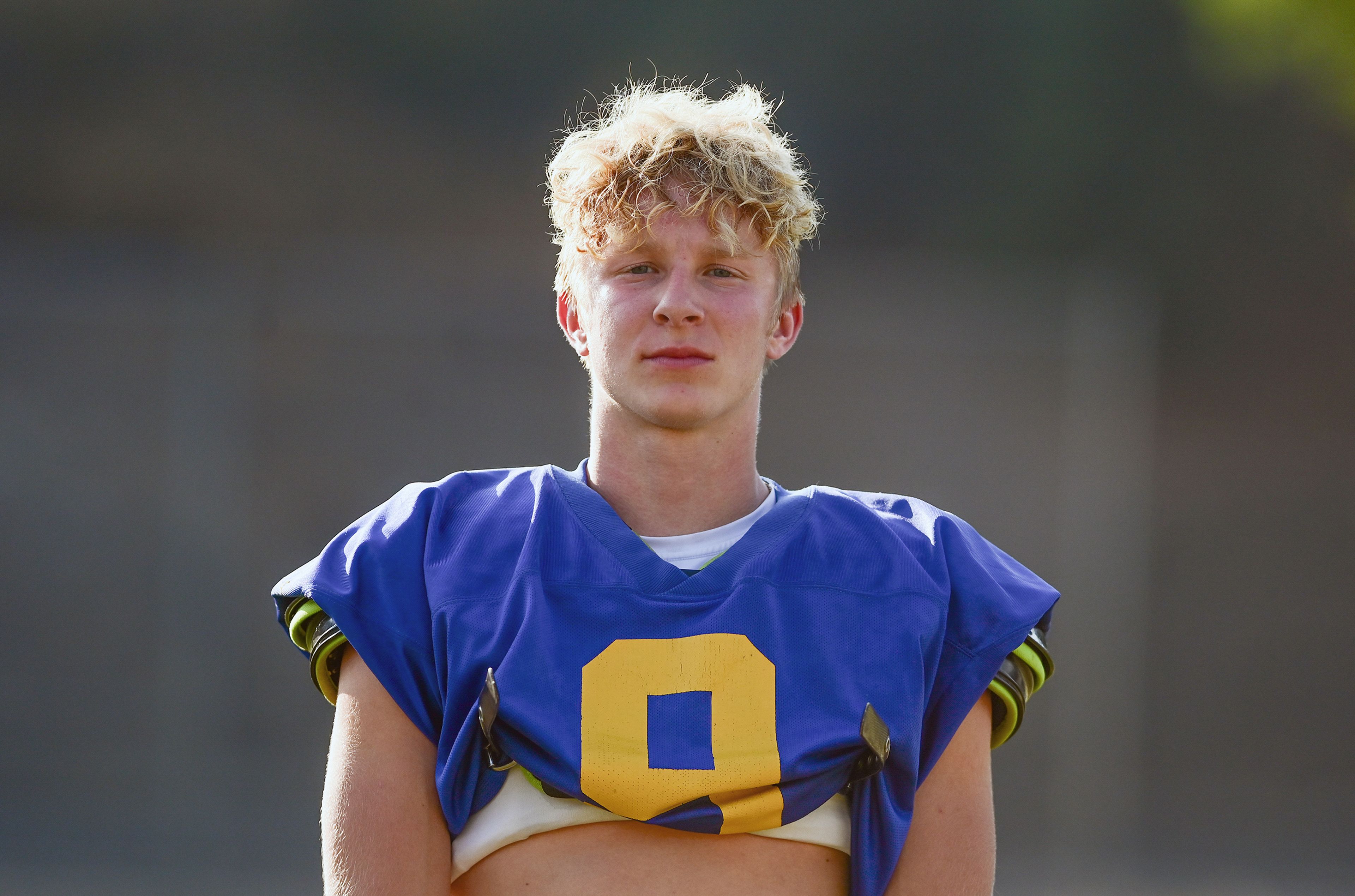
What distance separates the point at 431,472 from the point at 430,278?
661 millimetres

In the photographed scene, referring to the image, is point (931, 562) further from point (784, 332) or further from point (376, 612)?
point (376, 612)

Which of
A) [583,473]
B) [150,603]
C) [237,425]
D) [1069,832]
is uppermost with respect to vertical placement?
[237,425]

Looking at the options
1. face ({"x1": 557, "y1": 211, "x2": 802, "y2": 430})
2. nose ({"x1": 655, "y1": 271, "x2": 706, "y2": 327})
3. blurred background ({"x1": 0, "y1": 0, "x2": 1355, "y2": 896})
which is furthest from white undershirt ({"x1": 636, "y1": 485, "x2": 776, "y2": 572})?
blurred background ({"x1": 0, "y1": 0, "x2": 1355, "y2": 896})

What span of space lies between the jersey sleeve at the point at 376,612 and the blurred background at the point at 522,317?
9.28 ft

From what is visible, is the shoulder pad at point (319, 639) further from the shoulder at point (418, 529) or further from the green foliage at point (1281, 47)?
the green foliage at point (1281, 47)

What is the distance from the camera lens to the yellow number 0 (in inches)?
47.6

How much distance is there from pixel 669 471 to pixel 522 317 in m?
3.04

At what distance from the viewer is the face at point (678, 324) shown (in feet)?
4.45

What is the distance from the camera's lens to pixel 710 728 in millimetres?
1241

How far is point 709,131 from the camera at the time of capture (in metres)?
1.44

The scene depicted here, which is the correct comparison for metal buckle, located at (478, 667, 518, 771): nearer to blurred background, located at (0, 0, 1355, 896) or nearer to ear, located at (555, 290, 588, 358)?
ear, located at (555, 290, 588, 358)

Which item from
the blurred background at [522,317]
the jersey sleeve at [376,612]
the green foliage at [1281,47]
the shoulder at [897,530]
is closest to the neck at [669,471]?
the shoulder at [897,530]

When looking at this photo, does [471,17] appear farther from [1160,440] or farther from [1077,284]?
[1160,440]

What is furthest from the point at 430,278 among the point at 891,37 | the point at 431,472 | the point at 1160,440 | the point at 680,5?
the point at 1160,440
